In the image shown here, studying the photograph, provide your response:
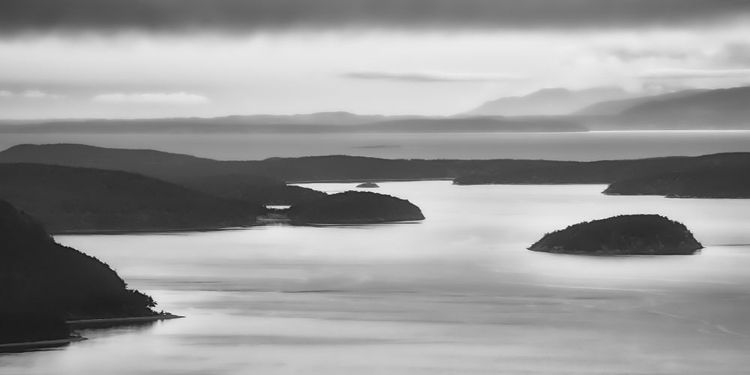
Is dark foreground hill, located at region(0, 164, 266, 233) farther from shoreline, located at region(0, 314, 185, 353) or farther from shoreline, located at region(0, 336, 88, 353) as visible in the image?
shoreline, located at region(0, 336, 88, 353)

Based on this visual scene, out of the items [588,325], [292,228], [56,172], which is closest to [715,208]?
[292,228]

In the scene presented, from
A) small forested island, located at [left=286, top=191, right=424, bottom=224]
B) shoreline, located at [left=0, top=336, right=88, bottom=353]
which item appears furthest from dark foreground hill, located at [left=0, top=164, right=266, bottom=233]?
shoreline, located at [left=0, top=336, right=88, bottom=353]

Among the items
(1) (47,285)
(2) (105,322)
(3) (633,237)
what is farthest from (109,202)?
(1) (47,285)

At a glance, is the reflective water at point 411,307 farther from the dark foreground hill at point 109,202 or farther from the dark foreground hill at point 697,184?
the dark foreground hill at point 697,184

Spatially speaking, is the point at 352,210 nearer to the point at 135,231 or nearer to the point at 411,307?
the point at 135,231

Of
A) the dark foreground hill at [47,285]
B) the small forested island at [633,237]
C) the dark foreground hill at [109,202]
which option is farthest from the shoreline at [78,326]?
the dark foreground hill at [109,202]

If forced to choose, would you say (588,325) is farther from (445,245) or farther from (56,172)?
(56,172)

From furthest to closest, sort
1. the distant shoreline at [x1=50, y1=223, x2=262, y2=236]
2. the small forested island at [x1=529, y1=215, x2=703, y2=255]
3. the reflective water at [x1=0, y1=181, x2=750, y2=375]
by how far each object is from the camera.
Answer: the distant shoreline at [x1=50, y1=223, x2=262, y2=236] < the small forested island at [x1=529, y1=215, x2=703, y2=255] < the reflective water at [x1=0, y1=181, x2=750, y2=375]
